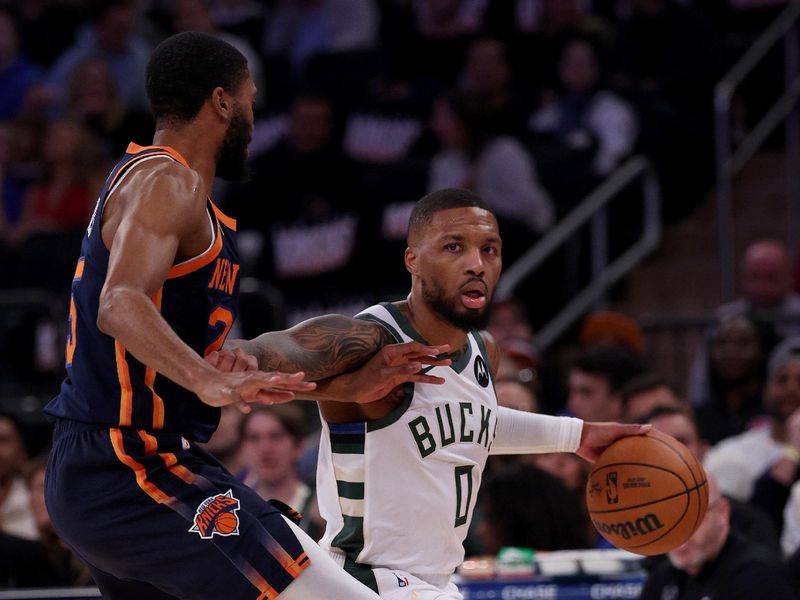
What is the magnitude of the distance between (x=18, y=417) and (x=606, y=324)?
14.4 ft

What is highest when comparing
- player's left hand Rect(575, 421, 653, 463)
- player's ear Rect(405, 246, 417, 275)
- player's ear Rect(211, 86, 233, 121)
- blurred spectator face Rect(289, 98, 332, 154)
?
blurred spectator face Rect(289, 98, 332, 154)

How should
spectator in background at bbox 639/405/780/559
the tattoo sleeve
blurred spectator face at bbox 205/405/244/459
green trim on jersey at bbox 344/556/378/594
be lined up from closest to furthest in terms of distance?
the tattoo sleeve < green trim on jersey at bbox 344/556/378/594 < spectator in background at bbox 639/405/780/559 < blurred spectator face at bbox 205/405/244/459

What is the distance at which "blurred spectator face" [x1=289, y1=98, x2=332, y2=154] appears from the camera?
11922 millimetres

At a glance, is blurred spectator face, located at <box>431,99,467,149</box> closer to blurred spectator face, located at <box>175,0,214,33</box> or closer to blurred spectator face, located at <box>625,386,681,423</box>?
blurred spectator face, located at <box>175,0,214,33</box>

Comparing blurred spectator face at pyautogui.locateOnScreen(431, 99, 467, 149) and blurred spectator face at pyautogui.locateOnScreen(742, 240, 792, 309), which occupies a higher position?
blurred spectator face at pyautogui.locateOnScreen(431, 99, 467, 149)

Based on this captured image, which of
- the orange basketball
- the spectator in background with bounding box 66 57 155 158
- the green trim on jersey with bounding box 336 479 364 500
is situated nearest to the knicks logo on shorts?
the orange basketball

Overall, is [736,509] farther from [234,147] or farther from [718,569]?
[234,147]

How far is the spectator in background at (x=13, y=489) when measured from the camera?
8758mm

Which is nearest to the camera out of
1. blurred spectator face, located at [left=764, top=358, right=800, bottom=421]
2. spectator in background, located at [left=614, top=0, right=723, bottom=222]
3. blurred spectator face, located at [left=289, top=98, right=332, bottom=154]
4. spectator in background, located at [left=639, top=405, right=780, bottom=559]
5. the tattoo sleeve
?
the tattoo sleeve

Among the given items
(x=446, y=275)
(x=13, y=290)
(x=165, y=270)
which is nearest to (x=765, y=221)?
(x=13, y=290)

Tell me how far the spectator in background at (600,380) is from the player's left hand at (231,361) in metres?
5.09

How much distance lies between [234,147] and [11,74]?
10.1m

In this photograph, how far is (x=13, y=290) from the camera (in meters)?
11.3

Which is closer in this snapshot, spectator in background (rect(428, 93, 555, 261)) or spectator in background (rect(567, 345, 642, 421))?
spectator in background (rect(567, 345, 642, 421))
